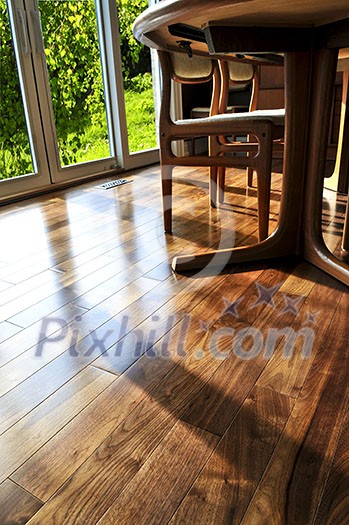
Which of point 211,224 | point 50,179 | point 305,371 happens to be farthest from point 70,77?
point 305,371

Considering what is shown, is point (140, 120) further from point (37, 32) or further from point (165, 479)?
point (165, 479)

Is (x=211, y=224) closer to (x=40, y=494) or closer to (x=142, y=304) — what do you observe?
(x=142, y=304)

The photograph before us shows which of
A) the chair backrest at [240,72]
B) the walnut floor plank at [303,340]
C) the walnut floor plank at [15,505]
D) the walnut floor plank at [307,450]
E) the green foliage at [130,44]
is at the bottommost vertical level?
the walnut floor plank at [303,340]

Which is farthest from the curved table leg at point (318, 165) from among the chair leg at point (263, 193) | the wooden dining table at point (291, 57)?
the chair leg at point (263, 193)

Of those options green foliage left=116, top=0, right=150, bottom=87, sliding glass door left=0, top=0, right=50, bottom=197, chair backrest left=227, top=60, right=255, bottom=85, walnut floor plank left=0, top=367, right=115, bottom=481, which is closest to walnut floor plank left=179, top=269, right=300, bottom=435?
walnut floor plank left=0, top=367, right=115, bottom=481

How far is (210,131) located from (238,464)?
1.18 m

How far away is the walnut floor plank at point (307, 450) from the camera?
24.5 inches

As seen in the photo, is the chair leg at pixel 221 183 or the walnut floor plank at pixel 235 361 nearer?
the walnut floor plank at pixel 235 361

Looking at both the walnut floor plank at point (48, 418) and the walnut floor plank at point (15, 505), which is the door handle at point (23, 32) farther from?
the walnut floor plank at point (15, 505)

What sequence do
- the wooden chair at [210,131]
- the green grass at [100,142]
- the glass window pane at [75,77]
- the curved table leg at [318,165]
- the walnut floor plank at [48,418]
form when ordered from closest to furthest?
the walnut floor plank at [48,418] < the curved table leg at [318,165] < the wooden chair at [210,131] < the green grass at [100,142] < the glass window pane at [75,77]

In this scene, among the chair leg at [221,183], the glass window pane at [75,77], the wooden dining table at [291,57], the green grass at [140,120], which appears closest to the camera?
the wooden dining table at [291,57]

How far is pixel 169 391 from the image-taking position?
2.89 ft

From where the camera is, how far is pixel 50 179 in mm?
2850

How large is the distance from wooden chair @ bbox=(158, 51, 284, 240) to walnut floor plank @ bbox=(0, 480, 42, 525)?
119 centimetres
